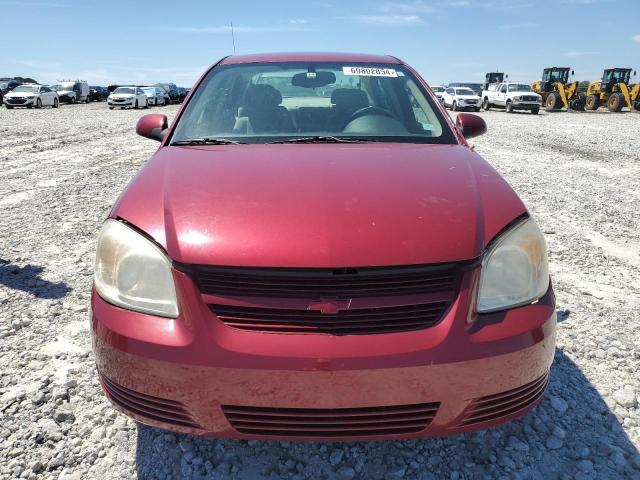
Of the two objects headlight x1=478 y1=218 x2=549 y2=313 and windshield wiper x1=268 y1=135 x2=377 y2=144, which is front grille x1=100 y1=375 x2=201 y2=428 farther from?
windshield wiper x1=268 y1=135 x2=377 y2=144

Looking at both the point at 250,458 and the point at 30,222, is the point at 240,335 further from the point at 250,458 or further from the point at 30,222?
the point at 30,222

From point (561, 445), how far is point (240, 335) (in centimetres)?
143

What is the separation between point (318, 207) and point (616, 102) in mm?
31448

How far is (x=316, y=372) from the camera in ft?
Result: 4.61

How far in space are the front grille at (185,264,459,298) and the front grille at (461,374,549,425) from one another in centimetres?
39

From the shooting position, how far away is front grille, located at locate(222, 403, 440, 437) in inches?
58.2

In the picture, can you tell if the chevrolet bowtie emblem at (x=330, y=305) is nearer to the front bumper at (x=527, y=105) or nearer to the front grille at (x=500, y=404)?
the front grille at (x=500, y=404)

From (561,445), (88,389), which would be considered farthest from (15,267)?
(561,445)

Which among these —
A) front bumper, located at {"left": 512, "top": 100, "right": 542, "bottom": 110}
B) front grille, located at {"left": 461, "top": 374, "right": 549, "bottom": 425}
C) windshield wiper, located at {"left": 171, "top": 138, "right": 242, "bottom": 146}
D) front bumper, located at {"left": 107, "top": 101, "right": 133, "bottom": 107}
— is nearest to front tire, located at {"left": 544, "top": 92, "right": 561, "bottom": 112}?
front bumper, located at {"left": 512, "top": 100, "right": 542, "bottom": 110}

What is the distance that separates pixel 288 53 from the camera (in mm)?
3221

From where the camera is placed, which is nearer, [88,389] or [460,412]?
[460,412]

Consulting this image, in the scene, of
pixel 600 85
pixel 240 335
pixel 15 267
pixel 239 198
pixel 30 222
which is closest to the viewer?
pixel 240 335

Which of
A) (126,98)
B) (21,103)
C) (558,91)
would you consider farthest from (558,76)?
(21,103)

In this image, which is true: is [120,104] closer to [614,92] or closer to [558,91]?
[558,91]
